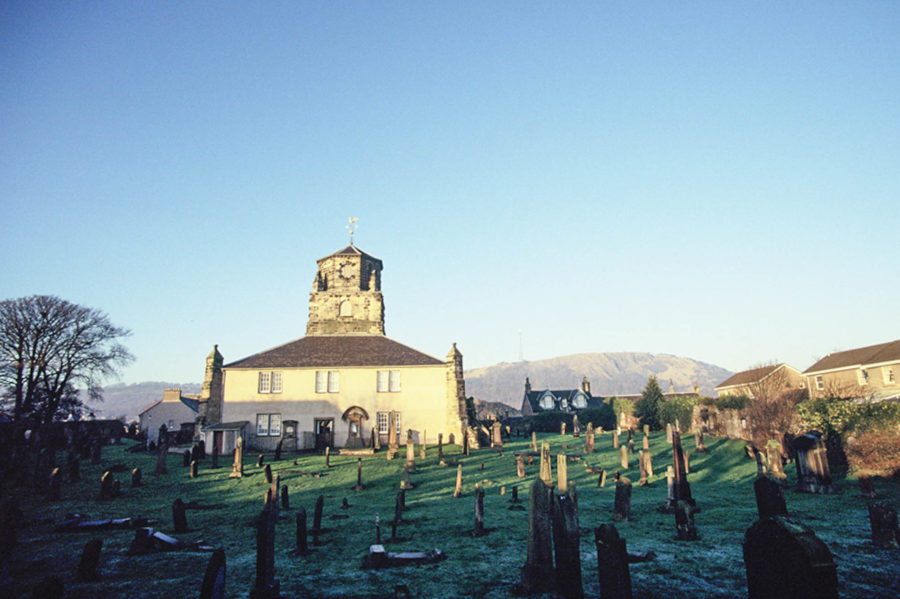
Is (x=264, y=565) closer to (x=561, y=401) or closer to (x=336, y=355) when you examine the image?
(x=336, y=355)

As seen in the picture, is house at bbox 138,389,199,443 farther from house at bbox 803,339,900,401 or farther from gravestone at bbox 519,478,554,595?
house at bbox 803,339,900,401

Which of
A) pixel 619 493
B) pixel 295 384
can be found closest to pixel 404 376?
pixel 295 384

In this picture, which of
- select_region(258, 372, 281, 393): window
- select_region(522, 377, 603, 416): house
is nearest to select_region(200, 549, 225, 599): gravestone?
select_region(258, 372, 281, 393): window

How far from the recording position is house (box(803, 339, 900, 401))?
37.1 meters

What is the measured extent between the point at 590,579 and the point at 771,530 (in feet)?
13.9

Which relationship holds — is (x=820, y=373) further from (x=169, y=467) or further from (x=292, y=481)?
(x=169, y=467)

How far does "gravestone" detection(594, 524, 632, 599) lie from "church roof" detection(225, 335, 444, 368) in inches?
1181

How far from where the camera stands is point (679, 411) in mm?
35688

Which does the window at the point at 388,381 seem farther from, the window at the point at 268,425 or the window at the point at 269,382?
the window at the point at 268,425

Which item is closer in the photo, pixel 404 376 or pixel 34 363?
pixel 404 376

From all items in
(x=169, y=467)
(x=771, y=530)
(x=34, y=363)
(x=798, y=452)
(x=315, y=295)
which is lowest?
(x=169, y=467)

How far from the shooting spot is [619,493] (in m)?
11.8

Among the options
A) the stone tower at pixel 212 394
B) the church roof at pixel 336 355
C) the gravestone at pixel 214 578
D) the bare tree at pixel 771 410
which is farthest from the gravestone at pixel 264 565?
the stone tower at pixel 212 394

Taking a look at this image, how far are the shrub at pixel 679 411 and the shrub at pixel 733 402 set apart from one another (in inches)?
215
